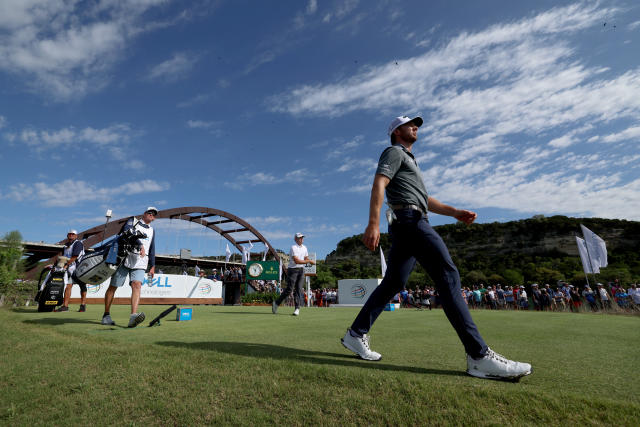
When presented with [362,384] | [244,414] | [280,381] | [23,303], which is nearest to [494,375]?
[362,384]

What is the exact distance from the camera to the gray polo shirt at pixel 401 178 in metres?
2.54

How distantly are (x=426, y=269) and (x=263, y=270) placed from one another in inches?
937

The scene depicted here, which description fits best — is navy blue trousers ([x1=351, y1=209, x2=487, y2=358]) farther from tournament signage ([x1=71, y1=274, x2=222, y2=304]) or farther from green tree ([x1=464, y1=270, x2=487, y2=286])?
green tree ([x1=464, y1=270, x2=487, y2=286])

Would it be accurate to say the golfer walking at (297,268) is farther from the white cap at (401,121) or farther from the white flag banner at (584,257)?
the white flag banner at (584,257)

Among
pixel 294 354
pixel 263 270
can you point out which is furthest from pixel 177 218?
pixel 294 354

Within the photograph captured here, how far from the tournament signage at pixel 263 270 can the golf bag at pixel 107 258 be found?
806 inches

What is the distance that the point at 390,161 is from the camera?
259 cm

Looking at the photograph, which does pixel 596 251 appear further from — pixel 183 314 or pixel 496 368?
pixel 183 314

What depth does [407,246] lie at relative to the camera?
252 centimetres

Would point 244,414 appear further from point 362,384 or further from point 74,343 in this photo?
point 74,343

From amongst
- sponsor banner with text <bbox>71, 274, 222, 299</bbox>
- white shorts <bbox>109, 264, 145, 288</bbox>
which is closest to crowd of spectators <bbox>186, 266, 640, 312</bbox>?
sponsor banner with text <bbox>71, 274, 222, 299</bbox>

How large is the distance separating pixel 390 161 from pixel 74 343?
3236 mm

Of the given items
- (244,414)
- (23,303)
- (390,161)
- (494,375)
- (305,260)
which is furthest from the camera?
(23,303)

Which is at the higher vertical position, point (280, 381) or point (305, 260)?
point (305, 260)
